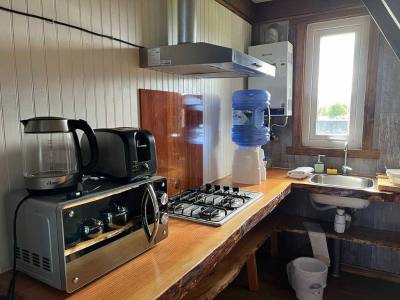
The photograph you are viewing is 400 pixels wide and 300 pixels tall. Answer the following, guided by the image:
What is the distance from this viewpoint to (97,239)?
0.94m

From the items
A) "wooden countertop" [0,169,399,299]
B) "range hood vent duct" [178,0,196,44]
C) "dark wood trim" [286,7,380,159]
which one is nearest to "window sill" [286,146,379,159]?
"dark wood trim" [286,7,380,159]

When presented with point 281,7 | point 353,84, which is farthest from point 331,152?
point 281,7

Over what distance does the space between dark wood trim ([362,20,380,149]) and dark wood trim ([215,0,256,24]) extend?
3.31 feet

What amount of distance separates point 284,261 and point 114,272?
7.25 ft

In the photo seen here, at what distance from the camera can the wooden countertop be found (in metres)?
0.88

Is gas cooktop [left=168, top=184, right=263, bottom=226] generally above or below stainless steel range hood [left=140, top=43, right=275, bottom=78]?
below

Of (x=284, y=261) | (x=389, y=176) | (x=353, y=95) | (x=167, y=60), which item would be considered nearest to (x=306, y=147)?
(x=353, y=95)

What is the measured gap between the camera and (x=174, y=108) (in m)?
1.85

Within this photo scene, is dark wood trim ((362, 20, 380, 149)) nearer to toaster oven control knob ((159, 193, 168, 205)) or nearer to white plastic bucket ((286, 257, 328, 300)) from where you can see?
white plastic bucket ((286, 257, 328, 300))

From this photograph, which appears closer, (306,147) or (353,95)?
(353,95)

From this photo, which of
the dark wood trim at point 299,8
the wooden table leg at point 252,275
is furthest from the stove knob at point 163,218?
the dark wood trim at point 299,8

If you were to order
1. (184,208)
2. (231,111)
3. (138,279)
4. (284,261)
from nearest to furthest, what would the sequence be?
(138,279), (184,208), (231,111), (284,261)

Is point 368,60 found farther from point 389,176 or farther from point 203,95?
point 203,95

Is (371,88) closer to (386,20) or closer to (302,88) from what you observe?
(302,88)
